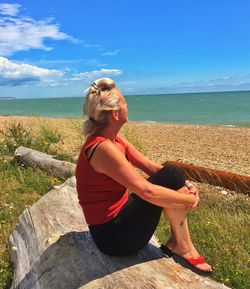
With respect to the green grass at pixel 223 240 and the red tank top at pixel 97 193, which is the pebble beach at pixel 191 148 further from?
the red tank top at pixel 97 193

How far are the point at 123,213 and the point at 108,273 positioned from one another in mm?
486

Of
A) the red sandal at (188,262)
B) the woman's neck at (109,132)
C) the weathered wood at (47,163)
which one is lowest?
the red sandal at (188,262)

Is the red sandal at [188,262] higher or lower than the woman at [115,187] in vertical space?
lower

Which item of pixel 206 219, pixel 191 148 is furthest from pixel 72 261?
pixel 191 148

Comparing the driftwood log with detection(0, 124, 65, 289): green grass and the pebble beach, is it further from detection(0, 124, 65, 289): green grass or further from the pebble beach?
the pebble beach

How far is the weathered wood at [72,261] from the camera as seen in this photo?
305 centimetres

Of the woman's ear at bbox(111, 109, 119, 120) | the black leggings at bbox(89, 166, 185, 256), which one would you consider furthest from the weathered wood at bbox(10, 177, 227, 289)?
the woman's ear at bbox(111, 109, 119, 120)

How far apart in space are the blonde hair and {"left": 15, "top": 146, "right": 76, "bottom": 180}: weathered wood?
409 centimetres

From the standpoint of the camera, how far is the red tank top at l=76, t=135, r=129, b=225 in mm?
3375

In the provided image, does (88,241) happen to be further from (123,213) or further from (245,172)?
(245,172)

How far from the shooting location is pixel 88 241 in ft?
12.0

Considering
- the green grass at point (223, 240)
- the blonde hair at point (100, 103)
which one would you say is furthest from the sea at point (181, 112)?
the green grass at point (223, 240)

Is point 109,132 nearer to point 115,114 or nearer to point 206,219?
point 115,114

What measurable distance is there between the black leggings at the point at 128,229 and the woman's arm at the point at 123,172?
0.16 m
